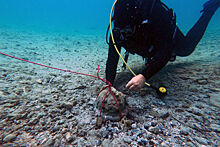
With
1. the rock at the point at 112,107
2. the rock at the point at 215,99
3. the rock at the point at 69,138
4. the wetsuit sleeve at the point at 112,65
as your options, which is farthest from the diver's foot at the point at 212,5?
the rock at the point at 69,138

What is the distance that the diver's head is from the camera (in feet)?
5.95

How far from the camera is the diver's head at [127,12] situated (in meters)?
1.81

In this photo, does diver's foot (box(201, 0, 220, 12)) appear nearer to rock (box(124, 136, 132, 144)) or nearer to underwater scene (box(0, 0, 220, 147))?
underwater scene (box(0, 0, 220, 147))

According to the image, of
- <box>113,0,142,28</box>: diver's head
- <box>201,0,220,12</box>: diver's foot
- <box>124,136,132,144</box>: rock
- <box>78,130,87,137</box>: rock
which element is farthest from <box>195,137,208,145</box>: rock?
<box>201,0,220,12</box>: diver's foot

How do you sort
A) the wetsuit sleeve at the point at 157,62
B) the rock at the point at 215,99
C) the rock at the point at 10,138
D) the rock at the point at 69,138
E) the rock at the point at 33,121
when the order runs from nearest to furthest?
the rock at the point at 10,138 → the rock at the point at 69,138 → the rock at the point at 33,121 → the rock at the point at 215,99 → the wetsuit sleeve at the point at 157,62

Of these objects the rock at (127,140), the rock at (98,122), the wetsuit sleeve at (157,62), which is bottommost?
the rock at (127,140)

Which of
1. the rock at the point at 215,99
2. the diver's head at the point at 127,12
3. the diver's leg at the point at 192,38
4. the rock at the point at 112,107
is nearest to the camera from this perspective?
the rock at the point at 112,107

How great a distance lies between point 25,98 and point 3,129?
24.5 inches

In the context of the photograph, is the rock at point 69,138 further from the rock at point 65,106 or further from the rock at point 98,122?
the rock at point 65,106

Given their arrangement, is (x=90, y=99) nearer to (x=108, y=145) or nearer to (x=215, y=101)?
(x=108, y=145)

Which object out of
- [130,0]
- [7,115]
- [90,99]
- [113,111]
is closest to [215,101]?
[113,111]

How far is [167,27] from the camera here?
195 cm

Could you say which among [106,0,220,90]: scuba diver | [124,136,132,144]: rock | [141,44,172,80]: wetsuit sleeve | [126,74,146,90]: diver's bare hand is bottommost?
[124,136,132,144]: rock

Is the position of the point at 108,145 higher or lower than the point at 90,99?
lower
